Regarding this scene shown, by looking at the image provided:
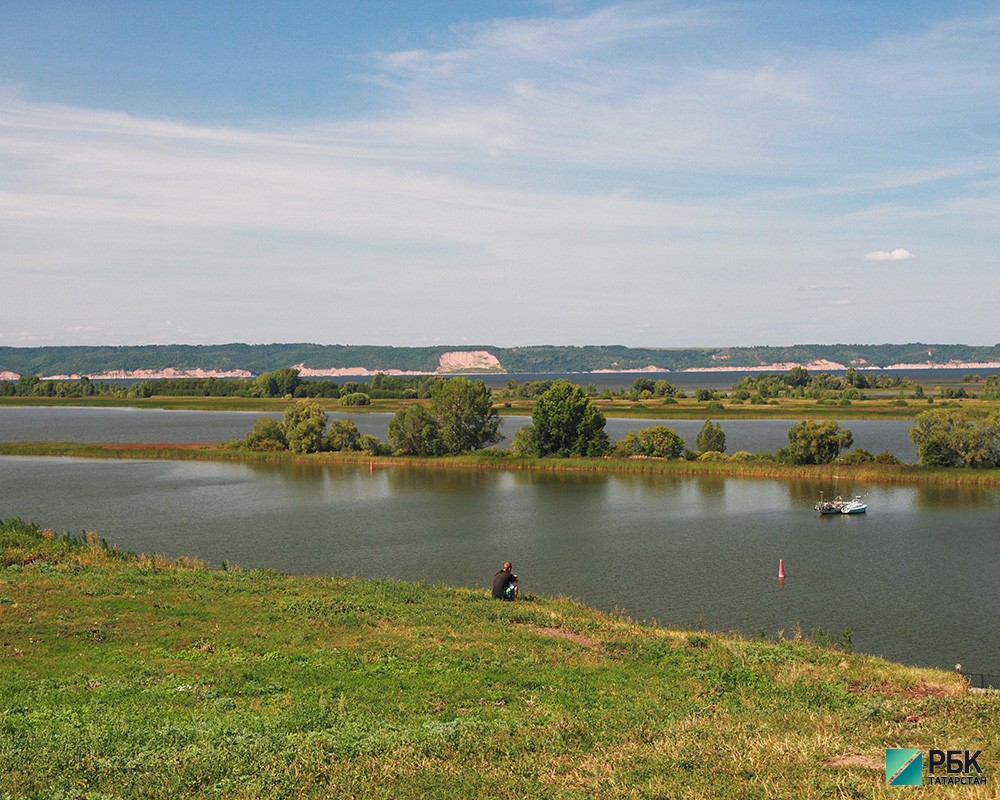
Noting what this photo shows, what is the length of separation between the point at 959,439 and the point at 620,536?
117ft

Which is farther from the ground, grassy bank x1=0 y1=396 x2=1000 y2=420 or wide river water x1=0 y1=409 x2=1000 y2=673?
grassy bank x1=0 y1=396 x2=1000 y2=420

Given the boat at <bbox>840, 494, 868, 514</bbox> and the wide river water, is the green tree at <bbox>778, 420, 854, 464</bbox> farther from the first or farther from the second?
the boat at <bbox>840, 494, 868, 514</bbox>

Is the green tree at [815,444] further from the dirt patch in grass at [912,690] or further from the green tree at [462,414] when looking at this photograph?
the dirt patch in grass at [912,690]

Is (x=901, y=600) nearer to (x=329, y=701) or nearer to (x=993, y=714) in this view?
(x=993, y=714)

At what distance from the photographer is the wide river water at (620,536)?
31.0m

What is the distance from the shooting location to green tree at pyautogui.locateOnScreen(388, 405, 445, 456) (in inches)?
3386

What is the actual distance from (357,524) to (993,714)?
131ft

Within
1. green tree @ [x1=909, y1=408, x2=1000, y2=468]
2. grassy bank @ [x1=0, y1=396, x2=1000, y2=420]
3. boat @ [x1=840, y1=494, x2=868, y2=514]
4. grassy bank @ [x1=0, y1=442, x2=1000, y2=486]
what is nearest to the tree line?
green tree @ [x1=909, y1=408, x2=1000, y2=468]

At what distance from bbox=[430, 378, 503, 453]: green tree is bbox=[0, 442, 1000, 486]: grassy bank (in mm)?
3331

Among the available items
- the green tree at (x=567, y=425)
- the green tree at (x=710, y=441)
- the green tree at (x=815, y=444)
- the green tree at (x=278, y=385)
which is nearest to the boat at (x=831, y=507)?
the green tree at (x=815, y=444)

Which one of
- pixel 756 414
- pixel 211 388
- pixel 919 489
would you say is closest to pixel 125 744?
pixel 919 489

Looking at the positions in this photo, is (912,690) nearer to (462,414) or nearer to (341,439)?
(462,414)

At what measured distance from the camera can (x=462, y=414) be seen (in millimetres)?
85625

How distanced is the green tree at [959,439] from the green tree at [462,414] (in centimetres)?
3797
